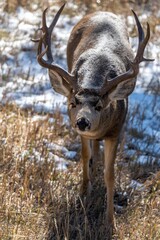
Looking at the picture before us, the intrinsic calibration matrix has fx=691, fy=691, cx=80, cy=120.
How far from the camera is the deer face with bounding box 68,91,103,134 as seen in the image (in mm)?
5430

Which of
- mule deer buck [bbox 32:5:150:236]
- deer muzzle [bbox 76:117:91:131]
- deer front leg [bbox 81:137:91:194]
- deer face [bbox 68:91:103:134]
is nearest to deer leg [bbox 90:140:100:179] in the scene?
mule deer buck [bbox 32:5:150:236]

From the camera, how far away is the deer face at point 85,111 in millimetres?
5430

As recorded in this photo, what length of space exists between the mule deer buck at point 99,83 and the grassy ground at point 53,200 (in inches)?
6.9

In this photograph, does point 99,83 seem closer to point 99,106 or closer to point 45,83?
point 99,106

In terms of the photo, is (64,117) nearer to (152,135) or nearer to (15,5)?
(152,135)

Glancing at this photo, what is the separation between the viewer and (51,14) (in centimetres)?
1214

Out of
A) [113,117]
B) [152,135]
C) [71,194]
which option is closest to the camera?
[113,117]

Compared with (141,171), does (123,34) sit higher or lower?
higher

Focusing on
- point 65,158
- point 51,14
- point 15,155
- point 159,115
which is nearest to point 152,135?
point 159,115

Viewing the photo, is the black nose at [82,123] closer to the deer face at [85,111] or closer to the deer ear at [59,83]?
the deer face at [85,111]

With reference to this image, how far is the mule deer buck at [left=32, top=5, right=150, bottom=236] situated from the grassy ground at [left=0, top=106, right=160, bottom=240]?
17cm

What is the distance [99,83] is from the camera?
588 centimetres

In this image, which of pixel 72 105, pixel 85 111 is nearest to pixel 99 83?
pixel 72 105

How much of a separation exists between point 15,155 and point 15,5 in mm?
5574
